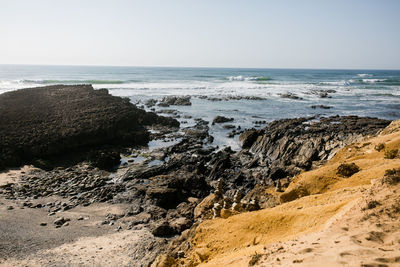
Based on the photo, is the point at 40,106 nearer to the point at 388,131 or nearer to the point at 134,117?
the point at 134,117

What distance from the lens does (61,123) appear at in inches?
1277

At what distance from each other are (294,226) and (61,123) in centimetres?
2977

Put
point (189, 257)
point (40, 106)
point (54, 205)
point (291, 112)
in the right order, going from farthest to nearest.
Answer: point (291, 112)
point (40, 106)
point (54, 205)
point (189, 257)

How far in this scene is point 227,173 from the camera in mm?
23203

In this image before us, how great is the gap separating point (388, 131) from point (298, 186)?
506 inches

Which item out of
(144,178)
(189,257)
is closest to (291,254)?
(189,257)

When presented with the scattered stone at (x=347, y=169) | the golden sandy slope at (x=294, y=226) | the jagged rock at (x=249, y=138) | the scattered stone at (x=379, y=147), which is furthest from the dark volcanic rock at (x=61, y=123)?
the scattered stone at (x=379, y=147)

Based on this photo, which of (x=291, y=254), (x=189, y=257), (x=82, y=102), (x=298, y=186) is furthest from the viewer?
(x=82, y=102)

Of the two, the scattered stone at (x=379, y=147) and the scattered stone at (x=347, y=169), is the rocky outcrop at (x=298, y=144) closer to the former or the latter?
the scattered stone at (x=379, y=147)

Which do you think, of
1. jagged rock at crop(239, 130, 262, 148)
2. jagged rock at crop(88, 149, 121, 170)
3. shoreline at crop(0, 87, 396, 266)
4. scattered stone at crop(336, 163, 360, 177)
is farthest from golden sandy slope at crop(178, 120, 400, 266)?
jagged rock at crop(239, 130, 262, 148)

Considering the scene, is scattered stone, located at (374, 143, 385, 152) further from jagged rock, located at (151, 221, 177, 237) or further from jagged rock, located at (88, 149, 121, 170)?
jagged rock, located at (88, 149, 121, 170)

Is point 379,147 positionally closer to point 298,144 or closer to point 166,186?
point 298,144

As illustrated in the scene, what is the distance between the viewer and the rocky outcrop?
76.6ft

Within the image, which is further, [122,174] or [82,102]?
[82,102]
